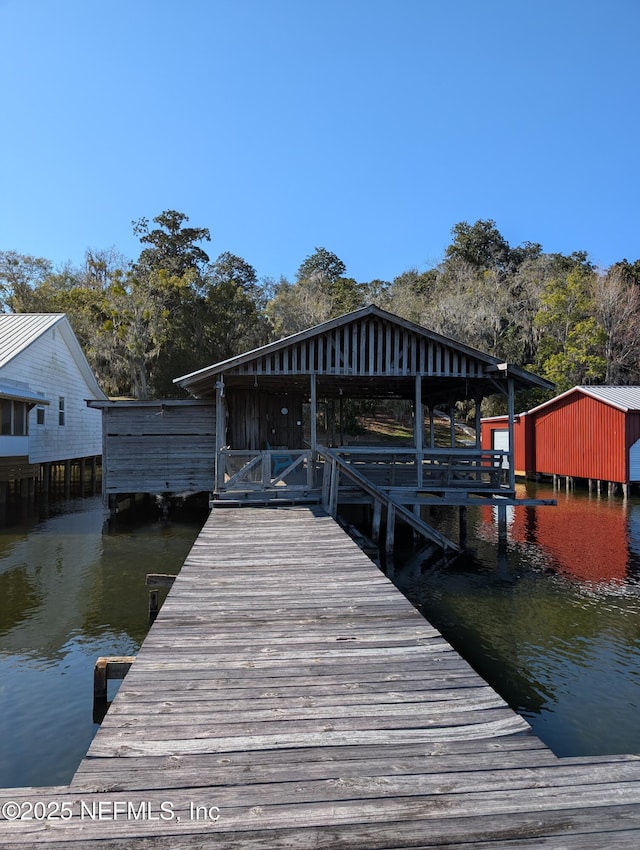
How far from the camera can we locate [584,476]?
2772cm

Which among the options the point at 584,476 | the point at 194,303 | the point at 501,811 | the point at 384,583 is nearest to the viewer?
the point at 501,811

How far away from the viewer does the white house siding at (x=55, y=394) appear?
22.3 m

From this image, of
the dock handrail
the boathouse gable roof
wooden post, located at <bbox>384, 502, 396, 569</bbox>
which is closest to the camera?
the dock handrail

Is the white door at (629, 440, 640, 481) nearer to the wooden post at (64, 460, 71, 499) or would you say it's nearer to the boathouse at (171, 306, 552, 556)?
the boathouse at (171, 306, 552, 556)

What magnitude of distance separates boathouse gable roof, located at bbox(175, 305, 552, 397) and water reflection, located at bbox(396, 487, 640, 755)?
469 centimetres

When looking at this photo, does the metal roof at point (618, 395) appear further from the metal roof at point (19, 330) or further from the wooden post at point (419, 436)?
the metal roof at point (19, 330)

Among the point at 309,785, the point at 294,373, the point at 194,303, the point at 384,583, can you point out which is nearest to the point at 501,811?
the point at 309,785

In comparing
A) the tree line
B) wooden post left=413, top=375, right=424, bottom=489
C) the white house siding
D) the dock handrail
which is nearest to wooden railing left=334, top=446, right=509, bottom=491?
wooden post left=413, top=375, right=424, bottom=489

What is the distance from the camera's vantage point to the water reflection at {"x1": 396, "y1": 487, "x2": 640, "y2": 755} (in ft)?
20.8

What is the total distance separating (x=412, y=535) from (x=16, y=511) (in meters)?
14.8

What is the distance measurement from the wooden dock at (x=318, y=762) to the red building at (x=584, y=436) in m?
23.5

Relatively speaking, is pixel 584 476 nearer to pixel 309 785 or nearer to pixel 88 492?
pixel 88 492

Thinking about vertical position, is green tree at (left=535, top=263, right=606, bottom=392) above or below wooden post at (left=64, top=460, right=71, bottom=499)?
above

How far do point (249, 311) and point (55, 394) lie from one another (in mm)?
17217
